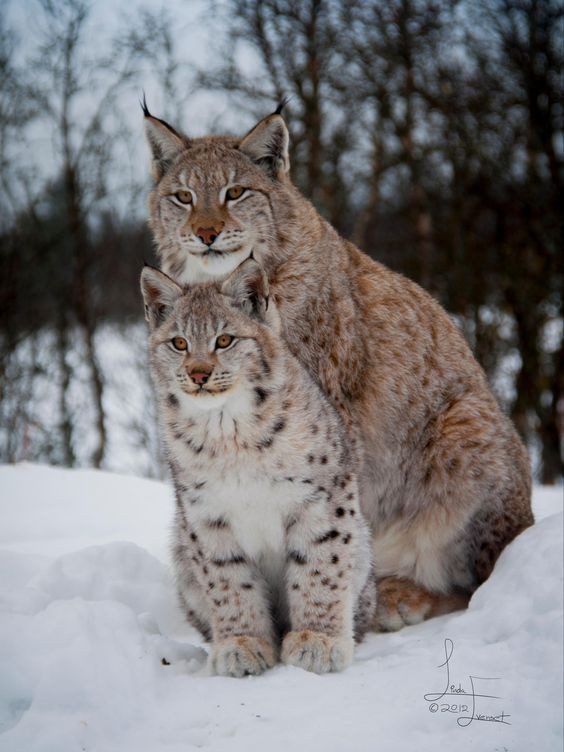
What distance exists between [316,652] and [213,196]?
228 centimetres

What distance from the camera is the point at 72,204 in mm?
9867

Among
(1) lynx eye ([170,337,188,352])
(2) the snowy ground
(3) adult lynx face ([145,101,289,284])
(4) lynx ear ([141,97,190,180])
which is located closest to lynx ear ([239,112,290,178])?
(3) adult lynx face ([145,101,289,284])

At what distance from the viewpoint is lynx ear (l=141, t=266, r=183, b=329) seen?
3561 millimetres

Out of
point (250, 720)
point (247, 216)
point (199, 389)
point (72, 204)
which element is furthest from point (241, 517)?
point (72, 204)

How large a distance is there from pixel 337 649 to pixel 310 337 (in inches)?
60.8

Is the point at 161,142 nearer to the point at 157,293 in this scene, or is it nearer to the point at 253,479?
the point at 157,293

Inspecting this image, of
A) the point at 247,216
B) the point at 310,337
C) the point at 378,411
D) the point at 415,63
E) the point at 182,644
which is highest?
the point at 415,63

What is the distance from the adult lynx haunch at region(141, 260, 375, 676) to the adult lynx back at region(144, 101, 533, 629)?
2.13ft

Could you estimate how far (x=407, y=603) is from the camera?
4.13m

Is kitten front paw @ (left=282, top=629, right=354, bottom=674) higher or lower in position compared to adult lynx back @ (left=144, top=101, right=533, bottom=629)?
lower

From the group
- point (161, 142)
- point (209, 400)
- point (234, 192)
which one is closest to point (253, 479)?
point (209, 400)

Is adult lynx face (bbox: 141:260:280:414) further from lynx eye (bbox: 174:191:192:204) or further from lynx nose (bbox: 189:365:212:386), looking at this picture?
lynx eye (bbox: 174:191:192:204)

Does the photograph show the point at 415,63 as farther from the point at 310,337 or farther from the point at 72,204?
the point at 310,337

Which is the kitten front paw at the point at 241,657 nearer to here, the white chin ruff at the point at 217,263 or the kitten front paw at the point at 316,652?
the kitten front paw at the point at 316,652
